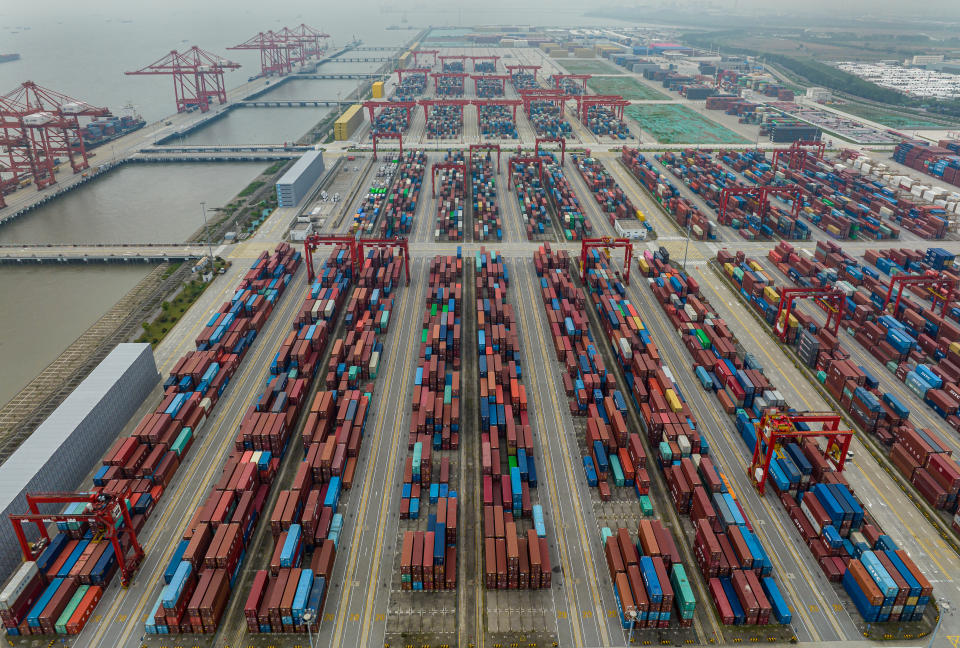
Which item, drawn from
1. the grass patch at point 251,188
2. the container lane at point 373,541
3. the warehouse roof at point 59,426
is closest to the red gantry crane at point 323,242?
the container lane at point 373,541

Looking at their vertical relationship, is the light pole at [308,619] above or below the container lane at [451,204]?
below

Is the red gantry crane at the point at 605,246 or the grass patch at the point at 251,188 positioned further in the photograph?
the grass patch at the point at 251,188

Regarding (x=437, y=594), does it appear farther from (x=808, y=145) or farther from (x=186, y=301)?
(x=808, y=145)

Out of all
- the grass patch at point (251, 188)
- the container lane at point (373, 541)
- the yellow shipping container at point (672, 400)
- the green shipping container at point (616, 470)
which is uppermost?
the grass patch at point (251, 188)

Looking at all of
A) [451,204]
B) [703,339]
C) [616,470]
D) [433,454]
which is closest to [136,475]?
[433,454]

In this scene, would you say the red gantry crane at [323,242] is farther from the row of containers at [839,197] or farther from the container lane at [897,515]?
the row of containers at [839,197]

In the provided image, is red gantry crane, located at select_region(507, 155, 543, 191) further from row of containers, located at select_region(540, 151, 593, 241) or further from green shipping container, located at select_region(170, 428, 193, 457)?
green shipping container, located at select_region(170, 428, 193, 457)

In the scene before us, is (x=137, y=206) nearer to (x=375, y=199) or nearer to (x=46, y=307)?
(x=46, y=307)
